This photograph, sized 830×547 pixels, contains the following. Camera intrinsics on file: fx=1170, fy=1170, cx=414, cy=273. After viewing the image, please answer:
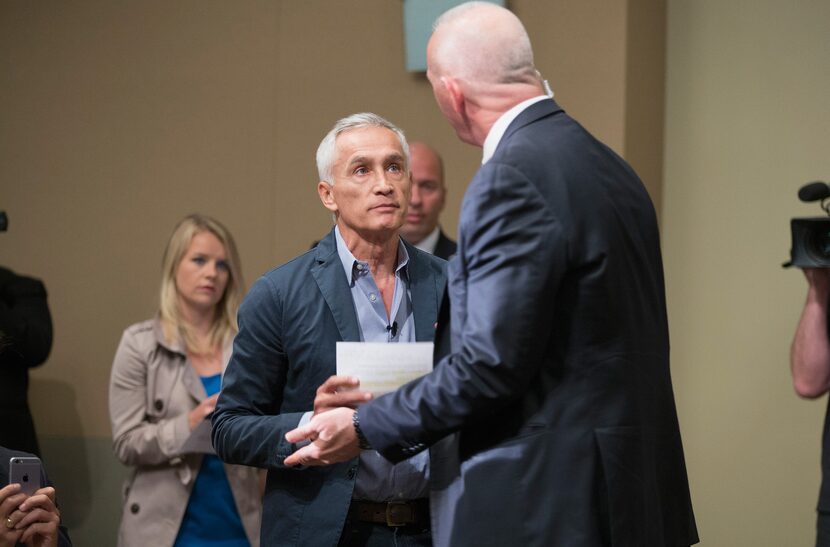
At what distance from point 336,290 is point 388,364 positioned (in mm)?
395

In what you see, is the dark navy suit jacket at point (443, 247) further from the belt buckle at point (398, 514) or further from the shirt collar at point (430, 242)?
the belt buckle at point (398, 514)

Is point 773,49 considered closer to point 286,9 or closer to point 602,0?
point 602,0

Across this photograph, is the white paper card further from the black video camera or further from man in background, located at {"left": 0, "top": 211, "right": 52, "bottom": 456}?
man in background, located at {"left": 0, "top": 211, "right": 52, "bottom": 456}

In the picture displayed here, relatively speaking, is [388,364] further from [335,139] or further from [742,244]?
[742,244]

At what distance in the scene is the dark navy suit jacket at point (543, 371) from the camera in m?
1.93

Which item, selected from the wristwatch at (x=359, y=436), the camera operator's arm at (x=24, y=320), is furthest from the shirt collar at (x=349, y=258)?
the camera operator's arm at (x=24, y=320)

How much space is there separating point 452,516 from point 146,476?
6.91 ft

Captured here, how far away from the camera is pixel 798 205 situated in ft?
15.0

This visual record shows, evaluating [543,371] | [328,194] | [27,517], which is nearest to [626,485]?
[543,371]

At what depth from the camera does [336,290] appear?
104 inches

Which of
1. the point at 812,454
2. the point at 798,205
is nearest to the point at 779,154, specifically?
the point at 798,205

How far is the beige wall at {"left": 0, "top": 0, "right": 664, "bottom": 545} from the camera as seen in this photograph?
506cm

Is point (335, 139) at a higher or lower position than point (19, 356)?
higher

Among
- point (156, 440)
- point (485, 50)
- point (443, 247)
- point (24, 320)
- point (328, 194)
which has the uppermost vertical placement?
point (485, 50)
